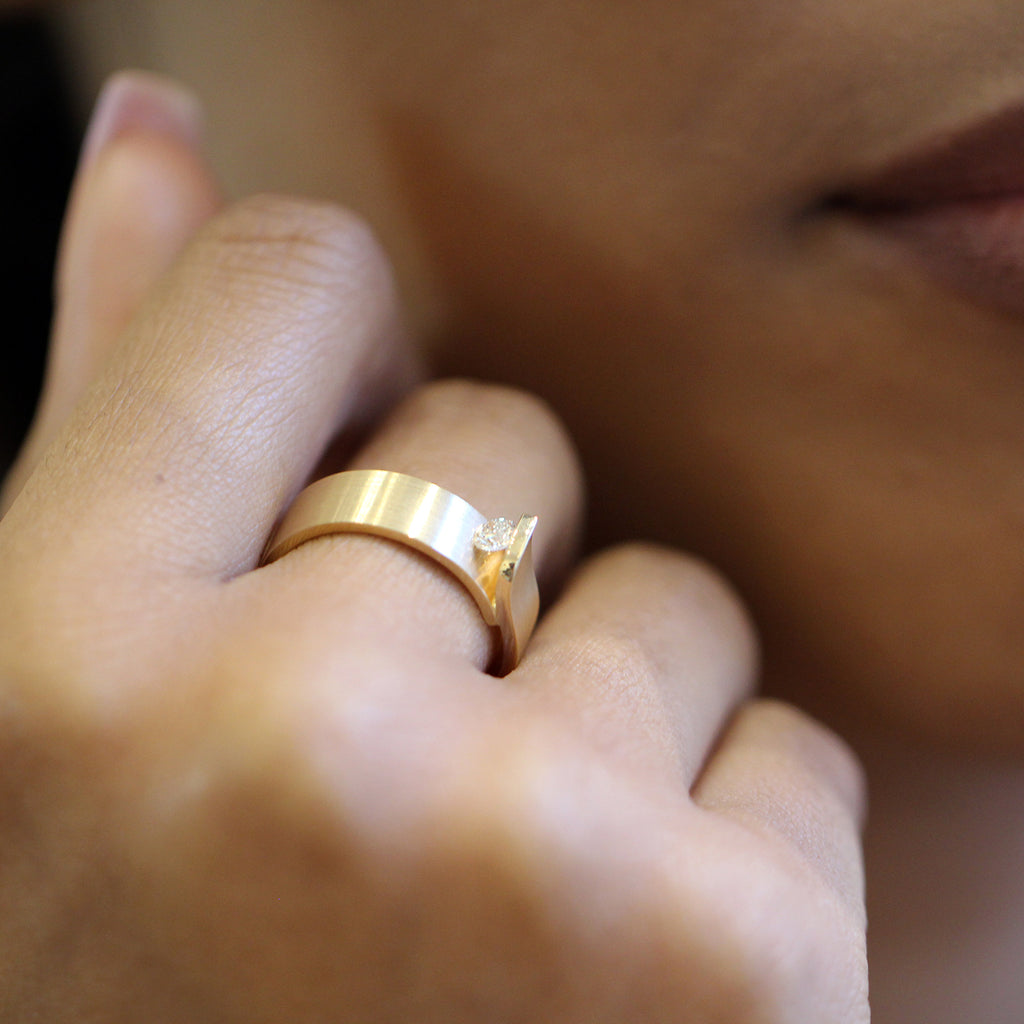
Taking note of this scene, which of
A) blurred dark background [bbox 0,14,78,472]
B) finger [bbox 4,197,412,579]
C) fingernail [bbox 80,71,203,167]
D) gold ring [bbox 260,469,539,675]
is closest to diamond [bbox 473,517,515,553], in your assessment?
gold ring [bbox 260,469,539,675]

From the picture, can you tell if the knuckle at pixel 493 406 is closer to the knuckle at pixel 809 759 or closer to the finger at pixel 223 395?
the finger at pixel 223 395

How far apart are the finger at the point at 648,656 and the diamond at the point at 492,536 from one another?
3.0 inches

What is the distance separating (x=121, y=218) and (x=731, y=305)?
512mm

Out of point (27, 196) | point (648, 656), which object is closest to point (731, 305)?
point (648, 656)

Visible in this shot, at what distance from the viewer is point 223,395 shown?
559 mm

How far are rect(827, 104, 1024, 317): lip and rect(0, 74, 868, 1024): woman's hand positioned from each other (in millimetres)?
354

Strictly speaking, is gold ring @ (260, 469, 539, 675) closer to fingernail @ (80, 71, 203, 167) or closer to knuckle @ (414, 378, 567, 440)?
knuckle @ (414, 378, 567, 440)

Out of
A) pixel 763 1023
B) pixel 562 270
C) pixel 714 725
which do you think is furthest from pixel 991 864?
pixel 562 270

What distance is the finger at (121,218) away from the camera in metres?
0.79

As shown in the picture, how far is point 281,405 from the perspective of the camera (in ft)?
1.91

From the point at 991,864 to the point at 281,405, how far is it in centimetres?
80

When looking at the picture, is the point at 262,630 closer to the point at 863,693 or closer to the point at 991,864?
the point at 863,693

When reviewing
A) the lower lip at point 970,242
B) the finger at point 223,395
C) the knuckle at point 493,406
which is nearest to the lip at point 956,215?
the lower lip at point 970,242

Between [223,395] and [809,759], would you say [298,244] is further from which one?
[809,759]
